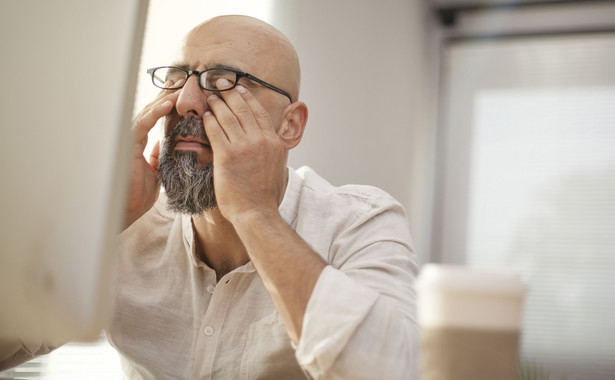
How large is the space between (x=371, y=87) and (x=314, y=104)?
1.62ft

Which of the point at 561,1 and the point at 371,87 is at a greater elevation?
the point at 561,1

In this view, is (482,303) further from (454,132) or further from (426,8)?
(426,8)

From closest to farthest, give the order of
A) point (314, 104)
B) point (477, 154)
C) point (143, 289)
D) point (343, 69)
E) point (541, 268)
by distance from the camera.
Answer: point (143, 289), point (314, 104), point (343, 69), point (541, 268), point (477, 154)

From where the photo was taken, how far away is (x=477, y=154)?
3.21 meters

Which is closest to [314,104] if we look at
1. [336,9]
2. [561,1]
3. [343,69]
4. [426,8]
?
[343,69]

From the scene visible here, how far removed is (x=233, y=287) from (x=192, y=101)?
342 millimetres

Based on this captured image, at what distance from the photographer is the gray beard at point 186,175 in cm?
113

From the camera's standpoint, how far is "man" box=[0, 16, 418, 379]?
3.15ft

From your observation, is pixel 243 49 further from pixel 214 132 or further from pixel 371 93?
pixel 371 93

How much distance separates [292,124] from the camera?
1.33 meters

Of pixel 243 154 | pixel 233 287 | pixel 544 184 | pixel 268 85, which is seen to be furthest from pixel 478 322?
pixel 544 184

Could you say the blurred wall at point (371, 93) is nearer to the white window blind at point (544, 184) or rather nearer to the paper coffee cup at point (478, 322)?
the white window blind at point (544, 184)

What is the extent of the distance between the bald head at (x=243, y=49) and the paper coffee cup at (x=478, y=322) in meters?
0.83

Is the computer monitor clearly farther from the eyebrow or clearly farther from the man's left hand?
the eyebrow
